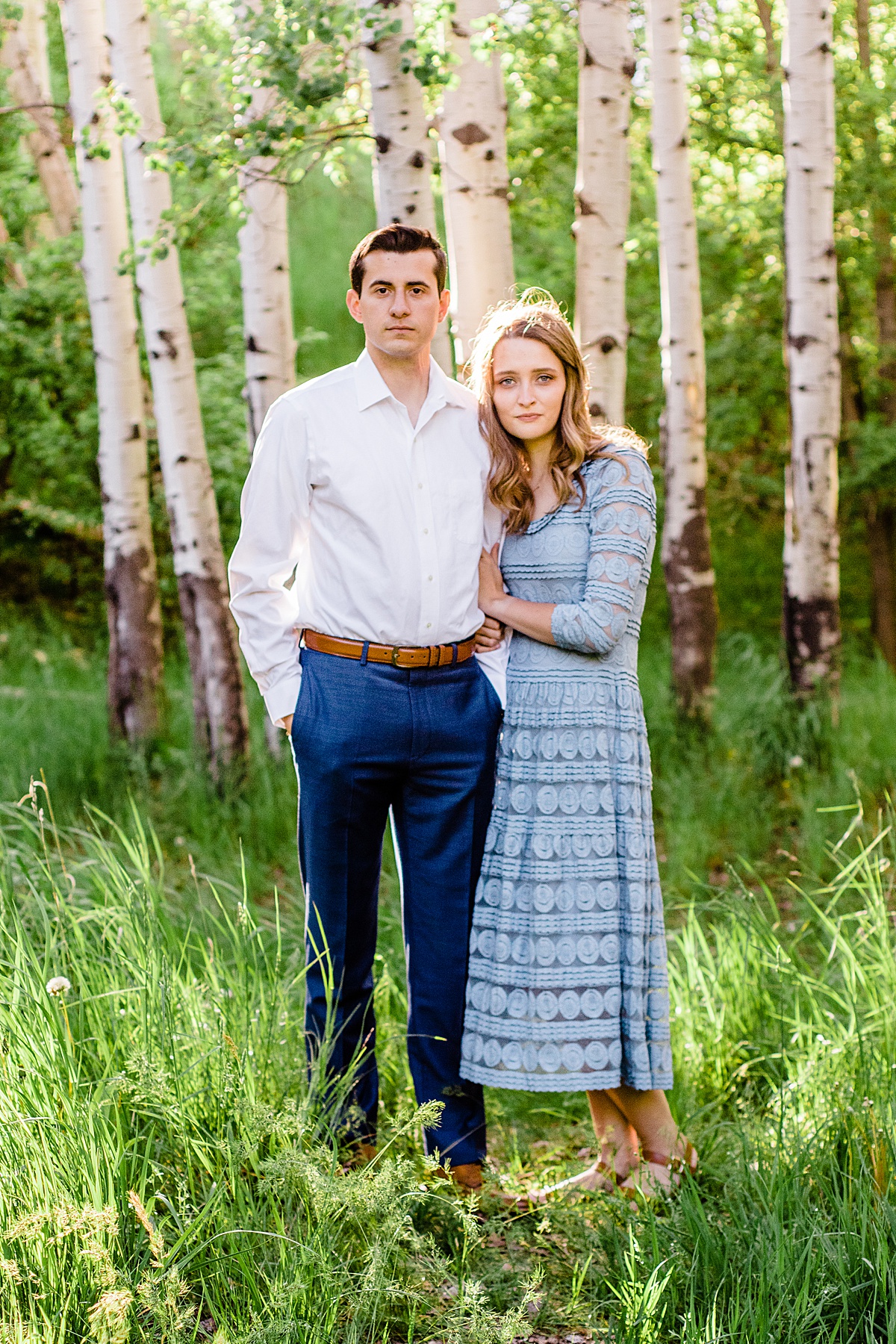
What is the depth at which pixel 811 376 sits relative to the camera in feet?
20.5

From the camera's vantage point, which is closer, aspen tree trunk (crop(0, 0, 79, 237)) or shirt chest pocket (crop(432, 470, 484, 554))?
shirt chest pocket (crop(432, 470, 484, 554))

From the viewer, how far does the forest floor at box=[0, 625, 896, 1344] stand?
204 centimetres

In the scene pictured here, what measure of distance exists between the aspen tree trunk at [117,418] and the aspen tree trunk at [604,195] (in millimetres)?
3215

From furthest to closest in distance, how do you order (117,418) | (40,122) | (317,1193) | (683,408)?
1. (40,122)
2. (683,408)
3. (117,418)
4. (317,1193)

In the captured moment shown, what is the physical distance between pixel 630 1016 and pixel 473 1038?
0.37 m

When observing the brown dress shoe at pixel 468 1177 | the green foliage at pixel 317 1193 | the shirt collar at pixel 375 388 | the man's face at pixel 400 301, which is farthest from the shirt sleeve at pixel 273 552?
the brown dress shoe at pixel 468 1177

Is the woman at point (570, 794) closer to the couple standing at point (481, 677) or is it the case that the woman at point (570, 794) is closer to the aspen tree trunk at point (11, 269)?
the couple standing at point (481, 677)

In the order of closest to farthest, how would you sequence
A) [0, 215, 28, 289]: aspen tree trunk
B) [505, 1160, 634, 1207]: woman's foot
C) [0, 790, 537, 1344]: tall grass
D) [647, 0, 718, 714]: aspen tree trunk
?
[0, 790, 537, 1344]: tall grass → [505, 1160, 634, 1207]: woman's foot → [647, 0, 718, 714]: aspen tree trunk → [0, 215, 28, 289]: aspen tree trunk

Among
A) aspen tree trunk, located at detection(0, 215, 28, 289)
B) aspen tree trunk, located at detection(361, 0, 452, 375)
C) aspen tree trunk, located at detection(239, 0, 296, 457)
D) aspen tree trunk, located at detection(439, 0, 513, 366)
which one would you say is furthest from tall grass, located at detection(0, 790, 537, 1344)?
aspen tree trunk, located at detection(0, 215, 28, 289)

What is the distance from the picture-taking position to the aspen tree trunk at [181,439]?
240 inches

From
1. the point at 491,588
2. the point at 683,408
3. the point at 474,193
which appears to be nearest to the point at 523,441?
the point at 491,588

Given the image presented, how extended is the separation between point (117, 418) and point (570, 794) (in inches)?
189

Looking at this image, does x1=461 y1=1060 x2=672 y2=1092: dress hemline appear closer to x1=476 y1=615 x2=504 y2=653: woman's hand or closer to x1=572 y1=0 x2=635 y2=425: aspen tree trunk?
x1=476 y1=615 x2=504 y2=653: woman's hand

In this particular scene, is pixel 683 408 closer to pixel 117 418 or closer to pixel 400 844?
pixel 117 418
